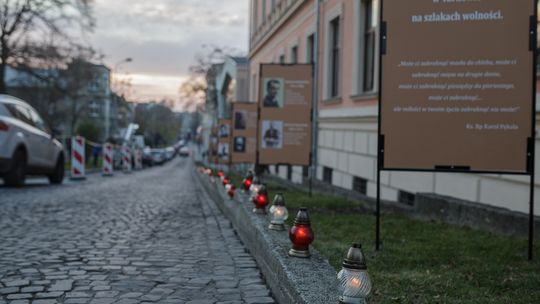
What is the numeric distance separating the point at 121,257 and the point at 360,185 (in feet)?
26.3

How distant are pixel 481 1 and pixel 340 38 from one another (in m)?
9.78

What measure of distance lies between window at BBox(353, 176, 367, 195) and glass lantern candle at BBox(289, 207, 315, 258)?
8.41 m

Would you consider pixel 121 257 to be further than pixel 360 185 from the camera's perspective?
No

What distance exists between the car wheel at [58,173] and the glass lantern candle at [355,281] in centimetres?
1497

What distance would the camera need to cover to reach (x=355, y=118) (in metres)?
13.3

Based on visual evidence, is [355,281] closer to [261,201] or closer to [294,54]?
[261,201]

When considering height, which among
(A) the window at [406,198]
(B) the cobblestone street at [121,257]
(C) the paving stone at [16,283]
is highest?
(A) the window at [406,198]

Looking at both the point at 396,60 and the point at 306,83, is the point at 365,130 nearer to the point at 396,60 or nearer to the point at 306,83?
the point at 306,83

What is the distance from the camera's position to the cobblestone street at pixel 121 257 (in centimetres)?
482

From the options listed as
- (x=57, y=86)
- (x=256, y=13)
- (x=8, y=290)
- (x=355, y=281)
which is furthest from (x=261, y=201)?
(x=57, y=86)

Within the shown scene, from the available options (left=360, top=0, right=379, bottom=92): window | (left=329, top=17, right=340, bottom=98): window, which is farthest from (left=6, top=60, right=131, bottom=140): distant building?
(left=360, top=0, right=379, bottom=92): window

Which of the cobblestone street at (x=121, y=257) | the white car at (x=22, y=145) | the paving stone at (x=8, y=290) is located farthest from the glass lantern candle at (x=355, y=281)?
the white car at (x=22, y=145)

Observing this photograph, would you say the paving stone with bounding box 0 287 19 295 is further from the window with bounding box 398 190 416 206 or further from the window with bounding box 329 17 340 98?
the window with bounding box 329 17 340 98

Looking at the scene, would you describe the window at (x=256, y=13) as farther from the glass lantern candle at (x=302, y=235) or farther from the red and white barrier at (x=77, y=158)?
the glass lantern candle at (x=302, y=235)
